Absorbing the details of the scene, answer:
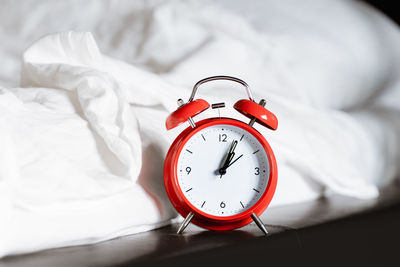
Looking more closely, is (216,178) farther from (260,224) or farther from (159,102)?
(159,102)

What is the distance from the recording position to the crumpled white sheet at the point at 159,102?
79 centimetres

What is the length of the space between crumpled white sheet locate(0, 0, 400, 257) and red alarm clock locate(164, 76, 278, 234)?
0.06 m

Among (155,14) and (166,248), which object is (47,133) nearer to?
(166,248)

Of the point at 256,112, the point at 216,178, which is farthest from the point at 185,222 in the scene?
the point at 256,112

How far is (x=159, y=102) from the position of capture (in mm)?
1058

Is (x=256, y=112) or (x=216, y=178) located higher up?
(x=256, y=112)

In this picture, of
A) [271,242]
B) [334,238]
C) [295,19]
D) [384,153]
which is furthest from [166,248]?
[295,19]

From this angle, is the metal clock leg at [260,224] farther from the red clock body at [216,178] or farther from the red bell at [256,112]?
the red bell at [256,112]

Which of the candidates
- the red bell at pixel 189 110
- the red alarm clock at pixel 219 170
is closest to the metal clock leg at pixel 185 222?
the red alarm clock at pixel 219 170

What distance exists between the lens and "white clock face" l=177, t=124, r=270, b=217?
2.86 ft

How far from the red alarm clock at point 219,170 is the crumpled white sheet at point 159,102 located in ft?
0.20

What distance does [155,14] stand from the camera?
1.51m

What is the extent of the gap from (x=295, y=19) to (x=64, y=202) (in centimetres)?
103

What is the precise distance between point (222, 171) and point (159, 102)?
0.24 meters
